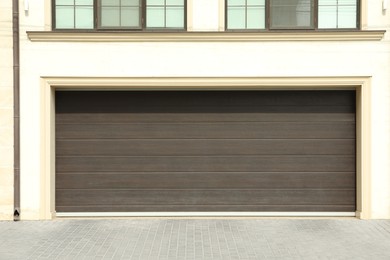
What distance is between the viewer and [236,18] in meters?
8.70

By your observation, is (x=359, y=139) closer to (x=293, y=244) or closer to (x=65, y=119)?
(x=293, y=244)

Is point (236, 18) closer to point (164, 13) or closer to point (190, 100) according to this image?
point (164, 13)

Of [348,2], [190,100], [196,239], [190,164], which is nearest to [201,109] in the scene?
[190,100]

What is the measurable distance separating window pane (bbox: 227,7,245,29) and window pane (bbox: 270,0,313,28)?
1.85 feet

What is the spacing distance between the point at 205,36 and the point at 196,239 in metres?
3.72

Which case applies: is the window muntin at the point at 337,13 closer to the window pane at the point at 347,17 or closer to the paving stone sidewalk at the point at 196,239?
the window pane at the point at 347,17

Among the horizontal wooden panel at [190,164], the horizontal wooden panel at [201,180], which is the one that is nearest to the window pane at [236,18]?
the horizontal wooden panel at [190,164]

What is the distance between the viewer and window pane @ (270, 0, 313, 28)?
867 cm

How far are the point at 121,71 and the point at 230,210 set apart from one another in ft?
11.3

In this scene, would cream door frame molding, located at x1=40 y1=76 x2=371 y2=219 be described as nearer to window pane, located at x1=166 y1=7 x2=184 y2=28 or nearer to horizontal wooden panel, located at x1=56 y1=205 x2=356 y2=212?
horizontal wooden panel, located at x1=56 y1=205 x2=356 y2=212

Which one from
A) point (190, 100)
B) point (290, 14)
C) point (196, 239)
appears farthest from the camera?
point (190, 100)

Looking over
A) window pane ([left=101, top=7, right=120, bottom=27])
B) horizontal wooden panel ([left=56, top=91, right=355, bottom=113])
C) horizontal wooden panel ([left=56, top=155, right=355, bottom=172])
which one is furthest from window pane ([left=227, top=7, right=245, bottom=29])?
horizontal wooden panel ([left=56, top=155, right=355, bottom=172])

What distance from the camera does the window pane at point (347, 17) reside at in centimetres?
868

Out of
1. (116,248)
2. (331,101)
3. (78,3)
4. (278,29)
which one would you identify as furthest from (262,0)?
(116,248)
